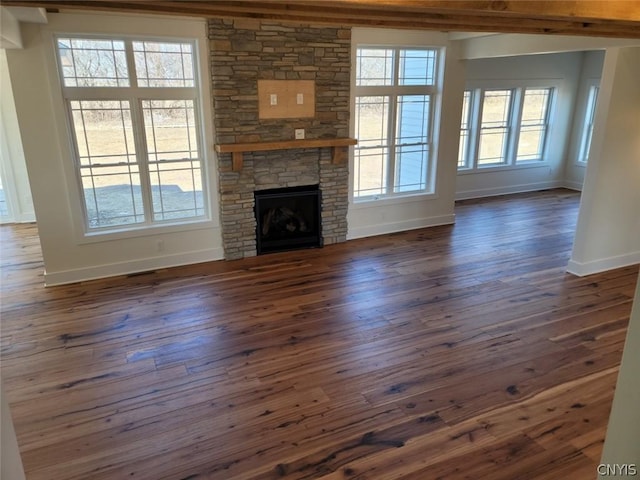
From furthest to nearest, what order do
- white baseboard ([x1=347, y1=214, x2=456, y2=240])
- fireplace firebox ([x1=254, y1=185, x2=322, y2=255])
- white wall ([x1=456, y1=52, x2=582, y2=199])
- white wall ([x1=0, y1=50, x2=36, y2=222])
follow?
white wall ([x1=456, y1=52, x2=582, y2=199]) → white wall ([x1=0, y1=50, x2=36, y2=222]) → white baseboard ([x1=347, y1=214, x2=456, y2=240]) → fireplace firebox ([x1=254, y1=185, x2=322, y2=255])

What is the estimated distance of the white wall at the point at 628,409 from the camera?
1.13 m

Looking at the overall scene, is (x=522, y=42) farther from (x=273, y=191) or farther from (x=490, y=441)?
(x=490, y=441)

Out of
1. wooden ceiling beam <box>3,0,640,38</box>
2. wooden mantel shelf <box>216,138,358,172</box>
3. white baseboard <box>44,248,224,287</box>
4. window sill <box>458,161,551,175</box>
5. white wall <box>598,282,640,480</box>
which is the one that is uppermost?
wooden ceiling beam <box>3,0,640,38</box>

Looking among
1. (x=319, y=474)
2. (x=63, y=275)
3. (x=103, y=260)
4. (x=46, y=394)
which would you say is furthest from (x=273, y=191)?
(x=319, y=474)

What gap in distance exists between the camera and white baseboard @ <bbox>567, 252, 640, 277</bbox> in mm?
5105

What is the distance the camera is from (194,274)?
5281 millimetres

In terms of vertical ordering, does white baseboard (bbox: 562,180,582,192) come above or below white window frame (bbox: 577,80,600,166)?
below

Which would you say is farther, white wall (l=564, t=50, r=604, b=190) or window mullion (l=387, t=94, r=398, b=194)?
white wall (l=564, t=50, r=604, b=190)

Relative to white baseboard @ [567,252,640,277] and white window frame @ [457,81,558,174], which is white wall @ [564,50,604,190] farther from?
white baseboard @ [567,252,640,277]

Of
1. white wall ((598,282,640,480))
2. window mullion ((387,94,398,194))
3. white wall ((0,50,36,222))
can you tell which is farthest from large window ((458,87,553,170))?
white wall ((598,282,640,480))

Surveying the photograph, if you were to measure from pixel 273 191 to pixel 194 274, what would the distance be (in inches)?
55.5

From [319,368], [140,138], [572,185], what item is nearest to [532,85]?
[572,185]

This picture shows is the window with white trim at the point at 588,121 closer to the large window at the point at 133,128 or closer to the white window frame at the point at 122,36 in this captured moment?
the white window frame at the point at 122,36

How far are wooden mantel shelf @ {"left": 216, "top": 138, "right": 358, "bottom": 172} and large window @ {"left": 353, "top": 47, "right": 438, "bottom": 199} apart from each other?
48 centimetres
